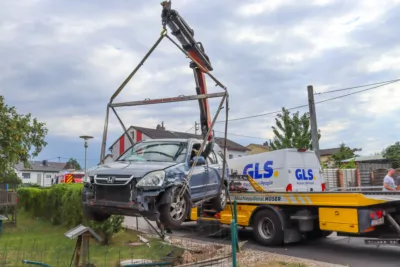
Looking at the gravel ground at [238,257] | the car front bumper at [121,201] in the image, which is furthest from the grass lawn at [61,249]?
the car front bumper at [121,201]

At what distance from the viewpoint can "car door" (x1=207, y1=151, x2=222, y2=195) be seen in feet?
25.4

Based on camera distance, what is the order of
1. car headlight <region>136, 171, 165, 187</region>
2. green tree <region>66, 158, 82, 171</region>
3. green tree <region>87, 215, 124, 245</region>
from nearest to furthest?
1. car headlight <region>136, 171, 165, 187</region>
2. green tree <region>87, 215, 124, 245</region>
3. green tree <region>66, 158, 82, 171</region>

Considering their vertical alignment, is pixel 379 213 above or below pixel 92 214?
below

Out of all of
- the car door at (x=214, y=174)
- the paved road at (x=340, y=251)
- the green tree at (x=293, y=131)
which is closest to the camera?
the car door at (x=214, y=174)

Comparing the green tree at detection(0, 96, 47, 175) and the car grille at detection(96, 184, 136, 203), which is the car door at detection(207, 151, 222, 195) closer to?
the car grille at detection(96, 184, 136, 203)

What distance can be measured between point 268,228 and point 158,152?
5.16 metres

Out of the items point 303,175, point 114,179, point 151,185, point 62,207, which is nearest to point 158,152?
point 114,179

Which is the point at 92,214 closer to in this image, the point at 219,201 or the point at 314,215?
the point at 219,201

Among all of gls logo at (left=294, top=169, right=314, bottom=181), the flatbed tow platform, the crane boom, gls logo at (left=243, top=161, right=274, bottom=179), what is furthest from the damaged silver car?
gls logo at (left=294, top=169, right=314, bottom=181)

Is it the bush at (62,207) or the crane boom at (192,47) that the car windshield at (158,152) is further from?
the bush at (62,207)

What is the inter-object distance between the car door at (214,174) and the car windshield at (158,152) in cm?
95

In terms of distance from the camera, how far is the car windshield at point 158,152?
22.9 ft

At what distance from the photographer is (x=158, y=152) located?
7.19m

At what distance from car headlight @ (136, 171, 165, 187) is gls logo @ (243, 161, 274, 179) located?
708 cm
